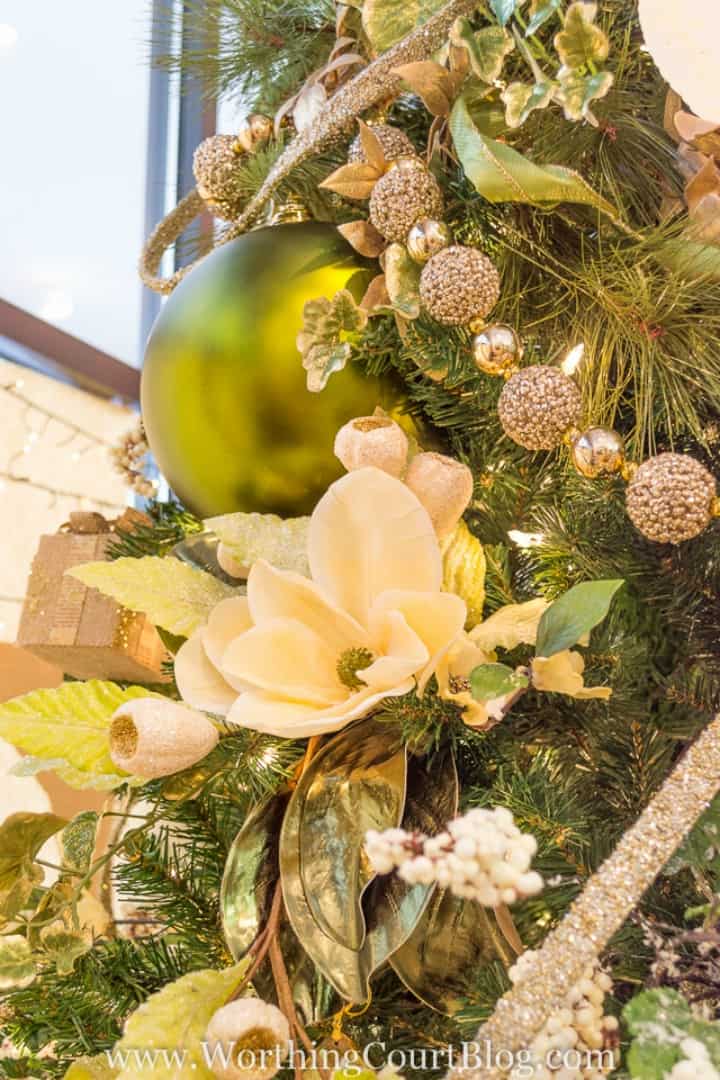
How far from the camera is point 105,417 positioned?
1325 mm

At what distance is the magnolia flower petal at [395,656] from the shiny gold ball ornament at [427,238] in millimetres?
152

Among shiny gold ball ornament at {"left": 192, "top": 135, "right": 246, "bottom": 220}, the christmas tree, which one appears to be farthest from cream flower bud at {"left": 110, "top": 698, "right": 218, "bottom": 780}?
shiny gold ball ornament at {"left": 192, "top": 135, "right": 246, "bottom": 220}

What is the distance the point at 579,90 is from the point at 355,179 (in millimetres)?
113

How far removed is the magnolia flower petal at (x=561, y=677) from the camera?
0.28 metres

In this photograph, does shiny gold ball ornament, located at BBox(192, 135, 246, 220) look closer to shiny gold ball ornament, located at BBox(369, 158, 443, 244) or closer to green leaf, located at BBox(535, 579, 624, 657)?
shiny gold ball ornament, located at BBox(369, 158, 443, 244)

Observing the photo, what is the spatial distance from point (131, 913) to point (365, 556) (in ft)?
0.88

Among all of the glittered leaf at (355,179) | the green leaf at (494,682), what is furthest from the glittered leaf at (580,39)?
the green leaf at (494,682)

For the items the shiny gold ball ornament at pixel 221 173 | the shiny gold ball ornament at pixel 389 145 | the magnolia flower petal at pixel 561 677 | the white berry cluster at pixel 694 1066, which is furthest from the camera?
the shiny gold ball ornament at pixel 221 173

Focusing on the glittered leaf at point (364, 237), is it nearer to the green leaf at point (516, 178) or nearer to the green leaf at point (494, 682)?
the green leaf at point (516, 178)

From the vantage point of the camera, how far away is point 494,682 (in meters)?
0.26

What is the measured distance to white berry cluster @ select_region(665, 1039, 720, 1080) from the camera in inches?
7.2

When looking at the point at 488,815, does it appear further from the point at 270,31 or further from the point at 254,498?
the point at 270,31

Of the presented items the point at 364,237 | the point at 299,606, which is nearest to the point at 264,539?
the point at 299,606

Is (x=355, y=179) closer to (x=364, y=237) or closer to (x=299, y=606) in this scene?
(x=364, y=237)
